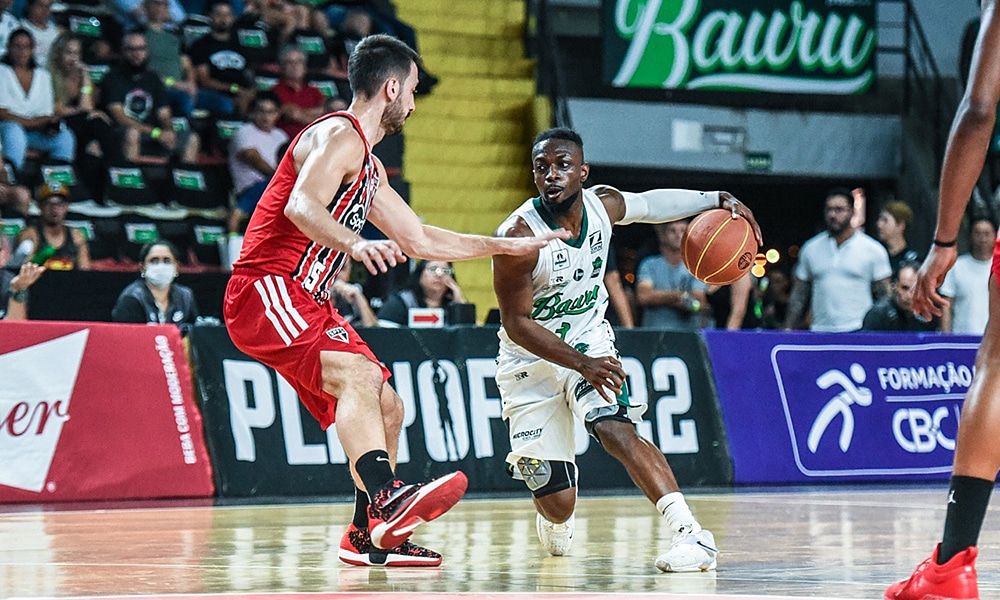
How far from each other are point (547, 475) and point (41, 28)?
901 cm

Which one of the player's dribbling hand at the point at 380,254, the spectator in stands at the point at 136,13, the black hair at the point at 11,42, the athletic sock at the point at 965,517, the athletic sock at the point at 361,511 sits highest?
the spectator in stands at the point at 136,13

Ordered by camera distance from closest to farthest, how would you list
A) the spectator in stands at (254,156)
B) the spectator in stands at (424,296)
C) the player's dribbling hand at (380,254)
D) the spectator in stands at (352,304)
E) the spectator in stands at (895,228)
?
1. the player's dribbling hand at (380,254)
2. the spectator in stands at (352,304)
3. the spectator in stands at (424,296)
4. the spectator in stands at (895,228)
5. the spectator in stands at (254,156)

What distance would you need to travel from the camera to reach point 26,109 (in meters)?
13.0

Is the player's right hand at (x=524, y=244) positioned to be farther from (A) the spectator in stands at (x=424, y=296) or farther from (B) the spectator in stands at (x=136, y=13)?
(B) the spectator in stands at (x=136, y=13)

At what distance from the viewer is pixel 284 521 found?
798 cm

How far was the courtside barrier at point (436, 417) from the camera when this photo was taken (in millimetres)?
9742

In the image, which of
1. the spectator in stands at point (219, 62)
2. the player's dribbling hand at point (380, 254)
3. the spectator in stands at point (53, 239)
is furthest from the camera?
the spectator in stands at point (219, 62)

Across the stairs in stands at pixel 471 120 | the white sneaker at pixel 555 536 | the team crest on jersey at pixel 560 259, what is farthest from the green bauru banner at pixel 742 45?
the white sneaker at pixel 555 536

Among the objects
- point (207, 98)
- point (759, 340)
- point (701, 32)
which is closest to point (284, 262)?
point (759, 340)

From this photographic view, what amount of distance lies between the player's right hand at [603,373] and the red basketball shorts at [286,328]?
2.81ft

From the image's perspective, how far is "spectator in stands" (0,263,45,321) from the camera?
9.95 meters

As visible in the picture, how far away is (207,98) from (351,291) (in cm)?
470

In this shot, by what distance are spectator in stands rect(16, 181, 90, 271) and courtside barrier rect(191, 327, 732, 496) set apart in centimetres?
211

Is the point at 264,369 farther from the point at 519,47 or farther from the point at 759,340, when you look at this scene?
the point at 519,47
